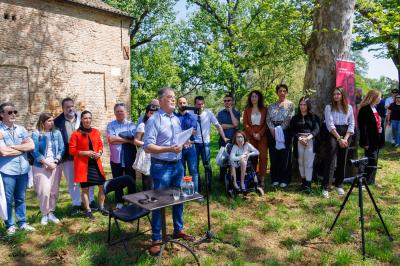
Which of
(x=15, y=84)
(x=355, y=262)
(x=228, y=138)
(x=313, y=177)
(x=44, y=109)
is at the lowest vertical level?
(x=355, y=262)

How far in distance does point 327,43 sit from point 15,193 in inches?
254

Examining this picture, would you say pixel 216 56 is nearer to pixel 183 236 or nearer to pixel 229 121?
pixel 229 121

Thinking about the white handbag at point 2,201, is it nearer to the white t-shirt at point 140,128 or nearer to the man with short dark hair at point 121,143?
the man with short dark hair at point 121,143

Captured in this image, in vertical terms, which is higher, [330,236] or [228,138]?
[228,138]

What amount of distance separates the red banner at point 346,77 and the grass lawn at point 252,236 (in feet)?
6.99

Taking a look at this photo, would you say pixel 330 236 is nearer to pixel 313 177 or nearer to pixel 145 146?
pixel 313 177

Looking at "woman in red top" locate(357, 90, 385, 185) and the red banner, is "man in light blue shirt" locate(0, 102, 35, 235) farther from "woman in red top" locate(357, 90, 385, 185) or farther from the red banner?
"woman in red top" locate(357, 90, 385, 185)

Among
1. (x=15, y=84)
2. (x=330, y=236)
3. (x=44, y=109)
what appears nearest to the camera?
(x=330, y=236)

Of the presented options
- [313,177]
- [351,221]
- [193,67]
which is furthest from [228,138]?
[193,67]

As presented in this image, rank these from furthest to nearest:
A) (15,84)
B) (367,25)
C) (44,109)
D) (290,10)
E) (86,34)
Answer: (86,34) < (44,109) < (15,84) < (367,25) < (290,10)

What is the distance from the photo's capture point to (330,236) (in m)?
4.84

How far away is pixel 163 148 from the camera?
4.03 m

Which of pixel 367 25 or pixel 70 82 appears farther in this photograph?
pixel 70 82

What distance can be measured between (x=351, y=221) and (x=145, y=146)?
11.4ft
